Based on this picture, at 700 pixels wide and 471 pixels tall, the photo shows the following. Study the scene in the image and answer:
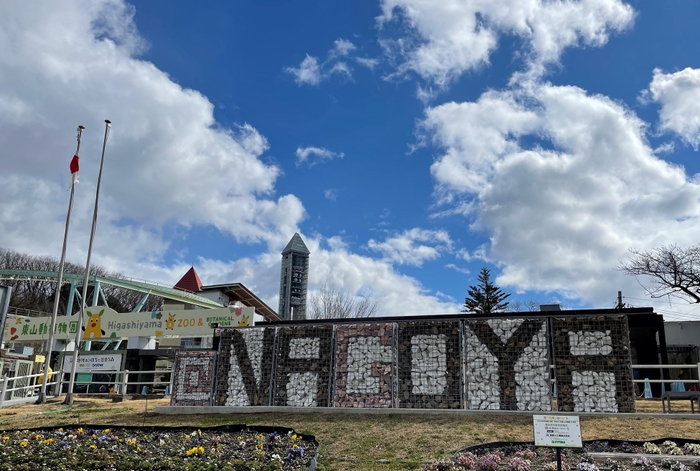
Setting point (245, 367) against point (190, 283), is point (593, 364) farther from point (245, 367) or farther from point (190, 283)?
point (190, 283)

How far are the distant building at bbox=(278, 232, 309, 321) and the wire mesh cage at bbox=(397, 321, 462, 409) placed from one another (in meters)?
67.0

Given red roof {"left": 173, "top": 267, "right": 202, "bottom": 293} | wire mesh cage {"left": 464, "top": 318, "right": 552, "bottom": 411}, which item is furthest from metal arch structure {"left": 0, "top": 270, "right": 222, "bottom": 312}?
wire mesh cage {"left": 464, "top": 318, "right": 552, "bottom": 411}

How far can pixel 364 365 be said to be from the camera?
16172mm

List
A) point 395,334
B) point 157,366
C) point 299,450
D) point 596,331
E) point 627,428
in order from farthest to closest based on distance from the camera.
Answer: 1. point 157,366
2. point 395,334
3. point 596,331
4. point 627,428
5. point 299,450

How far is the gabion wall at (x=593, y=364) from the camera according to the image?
14148 mm

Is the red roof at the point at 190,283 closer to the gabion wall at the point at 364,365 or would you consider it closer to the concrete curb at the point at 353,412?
the concrete curb at the point at 353,412

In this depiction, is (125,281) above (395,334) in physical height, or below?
above

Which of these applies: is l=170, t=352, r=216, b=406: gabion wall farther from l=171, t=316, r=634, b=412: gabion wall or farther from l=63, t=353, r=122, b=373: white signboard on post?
l=63, t=353, r=122, b=373: white signboard on post

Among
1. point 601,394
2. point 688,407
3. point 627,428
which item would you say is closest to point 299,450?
point 627,428

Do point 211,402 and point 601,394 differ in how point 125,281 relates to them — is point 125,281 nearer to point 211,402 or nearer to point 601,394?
point 211,402

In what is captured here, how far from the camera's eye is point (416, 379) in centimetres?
1557

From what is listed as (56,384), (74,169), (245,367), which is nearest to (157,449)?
(245,367)

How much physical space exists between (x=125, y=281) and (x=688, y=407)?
39641mm

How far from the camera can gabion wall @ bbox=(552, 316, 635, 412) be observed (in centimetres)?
1415
